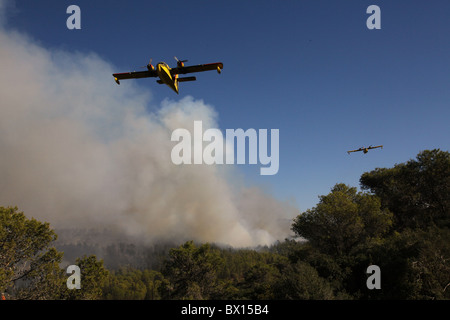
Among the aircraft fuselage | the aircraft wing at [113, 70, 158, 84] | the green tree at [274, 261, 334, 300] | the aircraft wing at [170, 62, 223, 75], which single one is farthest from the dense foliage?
the aircraft fuselage

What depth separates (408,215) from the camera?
43.4 metres

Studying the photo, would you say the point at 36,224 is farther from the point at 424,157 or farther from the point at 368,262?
the point at 424,157

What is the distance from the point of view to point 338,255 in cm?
3088

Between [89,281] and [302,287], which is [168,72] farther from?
[89,281]

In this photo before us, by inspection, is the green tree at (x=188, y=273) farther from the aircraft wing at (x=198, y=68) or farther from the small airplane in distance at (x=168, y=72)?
the aircraft wing at (x=198, y=68)

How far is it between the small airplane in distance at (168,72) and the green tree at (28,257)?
2019 cm

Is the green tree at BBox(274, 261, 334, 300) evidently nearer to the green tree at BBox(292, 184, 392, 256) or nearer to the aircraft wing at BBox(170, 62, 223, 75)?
the green tree at BBox(292, 184, 392, 256)

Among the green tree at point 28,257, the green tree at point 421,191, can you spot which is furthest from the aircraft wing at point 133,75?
the green tree at point 421,191

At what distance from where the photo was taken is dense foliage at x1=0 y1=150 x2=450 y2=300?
802 inches

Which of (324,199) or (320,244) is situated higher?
(324,199)

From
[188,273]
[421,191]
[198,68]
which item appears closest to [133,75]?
[198,68]

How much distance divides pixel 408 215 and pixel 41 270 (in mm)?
60005
